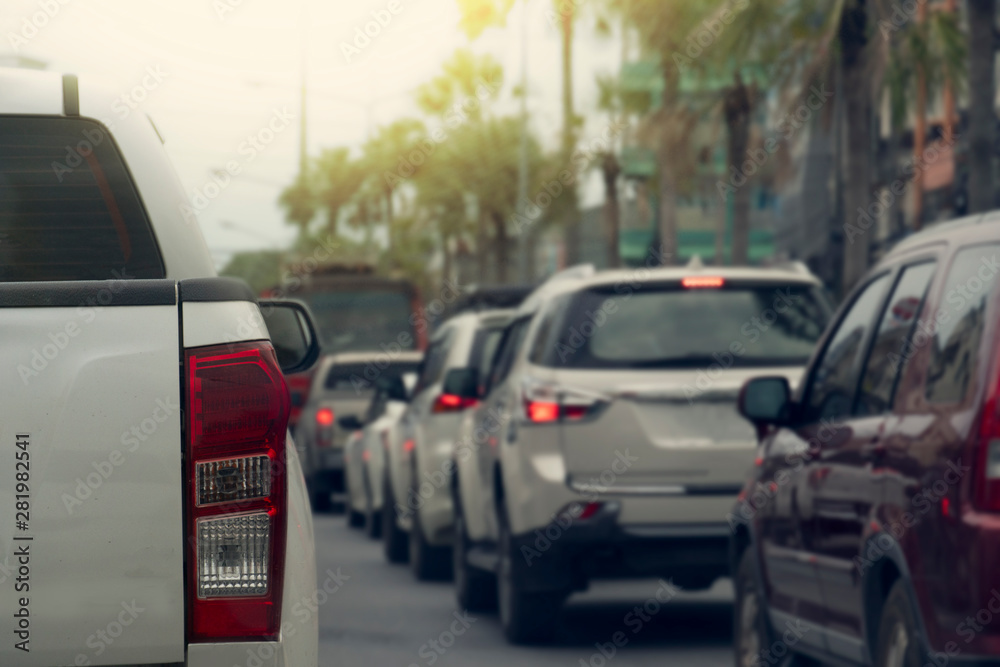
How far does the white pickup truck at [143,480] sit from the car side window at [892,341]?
9.15 ft

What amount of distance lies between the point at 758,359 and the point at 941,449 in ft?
13.7

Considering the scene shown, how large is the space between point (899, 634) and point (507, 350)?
18.0 feet

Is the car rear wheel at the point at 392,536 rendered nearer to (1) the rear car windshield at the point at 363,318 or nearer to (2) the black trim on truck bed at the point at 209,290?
(2) the black trim on truck bed at the point at 209,290

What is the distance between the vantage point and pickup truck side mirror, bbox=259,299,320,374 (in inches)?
169

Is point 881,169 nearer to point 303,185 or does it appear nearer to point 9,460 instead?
point 9,460

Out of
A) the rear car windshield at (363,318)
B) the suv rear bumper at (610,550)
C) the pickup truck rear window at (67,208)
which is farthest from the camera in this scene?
the rear car windshield at (363,318)

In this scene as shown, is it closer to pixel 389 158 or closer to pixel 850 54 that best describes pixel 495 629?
pixel 850 54

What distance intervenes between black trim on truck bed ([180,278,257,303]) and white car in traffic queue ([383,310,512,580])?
8655 millimetres

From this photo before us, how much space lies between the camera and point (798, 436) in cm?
647

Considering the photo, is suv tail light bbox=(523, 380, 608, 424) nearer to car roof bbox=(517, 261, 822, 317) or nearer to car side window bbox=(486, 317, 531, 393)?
car roof bbox=(517, 261, 822, 317)

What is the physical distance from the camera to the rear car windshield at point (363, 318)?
→ 3422cm

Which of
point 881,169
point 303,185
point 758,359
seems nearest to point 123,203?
point 758,359

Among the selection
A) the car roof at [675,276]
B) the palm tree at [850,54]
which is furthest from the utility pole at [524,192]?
the car roof at [675,276]

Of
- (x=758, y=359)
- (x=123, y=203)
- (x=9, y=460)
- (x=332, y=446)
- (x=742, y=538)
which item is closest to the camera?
(x=9, y=460)
